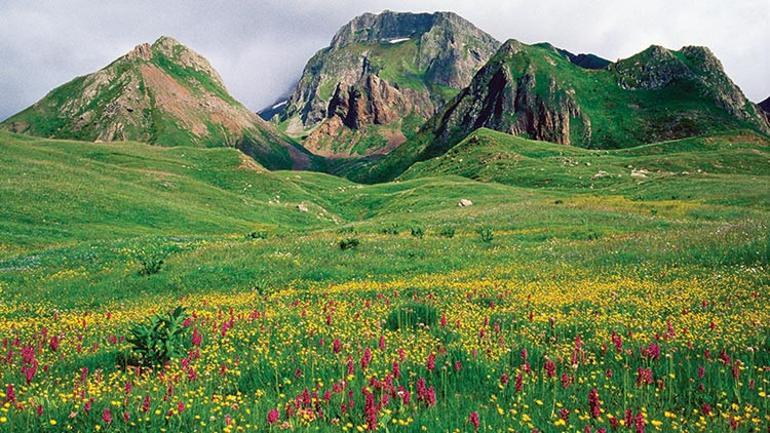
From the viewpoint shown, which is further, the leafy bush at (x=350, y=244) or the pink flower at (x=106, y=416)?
the leafy bush at (x=350, y=244)

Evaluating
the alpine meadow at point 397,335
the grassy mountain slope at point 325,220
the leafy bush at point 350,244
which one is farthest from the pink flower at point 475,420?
the leafy bush at point 350,244

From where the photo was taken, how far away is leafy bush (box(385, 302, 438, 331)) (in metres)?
9.52

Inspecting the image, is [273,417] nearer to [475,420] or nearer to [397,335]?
[475,420]

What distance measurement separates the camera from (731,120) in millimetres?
196125

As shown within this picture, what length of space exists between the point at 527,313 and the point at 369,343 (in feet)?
12.2

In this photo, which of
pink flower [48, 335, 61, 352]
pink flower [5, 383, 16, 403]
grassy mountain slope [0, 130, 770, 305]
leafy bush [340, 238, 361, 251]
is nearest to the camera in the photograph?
pink flower [5, 383, 16, 403]

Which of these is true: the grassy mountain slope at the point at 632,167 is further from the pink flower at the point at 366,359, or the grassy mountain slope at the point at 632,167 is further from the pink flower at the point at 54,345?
the pink flower at the point at 54,345

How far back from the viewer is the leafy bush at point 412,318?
375 inches

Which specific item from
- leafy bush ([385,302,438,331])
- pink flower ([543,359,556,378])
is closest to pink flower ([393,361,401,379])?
pink flower ([543,359,556,378])

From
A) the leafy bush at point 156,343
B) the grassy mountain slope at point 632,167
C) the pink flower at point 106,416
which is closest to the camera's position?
the pink flower at point 106,416

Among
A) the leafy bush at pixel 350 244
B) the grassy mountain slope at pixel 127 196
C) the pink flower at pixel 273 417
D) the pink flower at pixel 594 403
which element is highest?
the grassy mountain slope at pixel 127 196

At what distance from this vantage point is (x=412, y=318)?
9.72 meters

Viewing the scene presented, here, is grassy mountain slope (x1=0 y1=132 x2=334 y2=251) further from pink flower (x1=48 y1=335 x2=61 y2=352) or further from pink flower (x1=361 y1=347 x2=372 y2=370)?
pink flower (x1=361 y1=347 x2=372 y2=370)

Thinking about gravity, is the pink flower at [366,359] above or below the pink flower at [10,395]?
below
